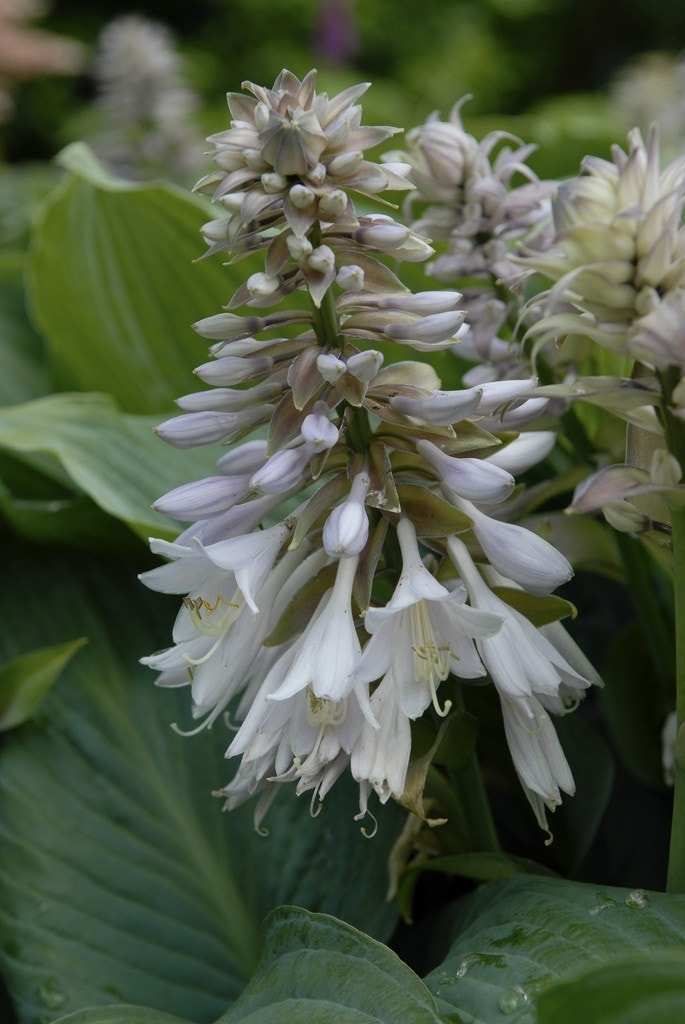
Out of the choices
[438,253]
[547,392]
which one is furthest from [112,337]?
[547,392]

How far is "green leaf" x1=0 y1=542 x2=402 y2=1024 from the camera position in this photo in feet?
3.04

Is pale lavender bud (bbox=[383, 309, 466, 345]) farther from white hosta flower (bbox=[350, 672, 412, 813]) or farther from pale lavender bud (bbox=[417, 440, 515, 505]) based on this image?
white hosta flower (bbox=[350, 672, 412, 813])

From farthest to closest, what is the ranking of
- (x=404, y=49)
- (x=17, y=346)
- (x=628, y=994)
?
(x=404, y=49), (x=17, y=346), (x=628, y=994)

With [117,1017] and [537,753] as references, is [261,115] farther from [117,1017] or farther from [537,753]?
[117,1017]

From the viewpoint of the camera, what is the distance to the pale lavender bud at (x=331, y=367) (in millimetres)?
638

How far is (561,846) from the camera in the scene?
3.15ft

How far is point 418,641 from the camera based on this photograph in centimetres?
67

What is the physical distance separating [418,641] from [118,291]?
91 centimetres

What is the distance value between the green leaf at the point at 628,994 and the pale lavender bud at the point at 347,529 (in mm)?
272

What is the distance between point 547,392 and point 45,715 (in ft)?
2.33

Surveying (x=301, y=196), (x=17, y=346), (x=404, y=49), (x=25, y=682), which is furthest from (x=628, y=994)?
(x=404, y=49)

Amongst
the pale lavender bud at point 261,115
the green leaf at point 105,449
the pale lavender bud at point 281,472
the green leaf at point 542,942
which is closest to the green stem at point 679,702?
the green leaf at point 542,942

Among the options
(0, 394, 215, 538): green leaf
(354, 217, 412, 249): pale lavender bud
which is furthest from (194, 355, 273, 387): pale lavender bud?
(0, 394, 215, 538): green leaf

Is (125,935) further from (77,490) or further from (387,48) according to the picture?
(387,48)
